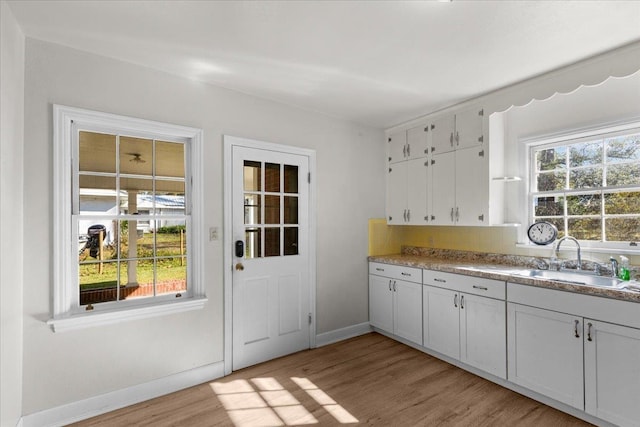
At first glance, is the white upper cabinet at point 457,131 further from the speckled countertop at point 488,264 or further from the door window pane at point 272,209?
the door window pane at point 272,209

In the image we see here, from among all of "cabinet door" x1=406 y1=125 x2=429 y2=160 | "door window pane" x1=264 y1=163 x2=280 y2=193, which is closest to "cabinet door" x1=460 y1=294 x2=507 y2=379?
"cabinet door" x1=406 y1=125 x2=429 y2=160

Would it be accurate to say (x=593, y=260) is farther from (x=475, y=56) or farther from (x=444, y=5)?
(x=444, y=5)

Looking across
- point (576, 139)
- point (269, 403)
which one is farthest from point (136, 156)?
point (576, 139)

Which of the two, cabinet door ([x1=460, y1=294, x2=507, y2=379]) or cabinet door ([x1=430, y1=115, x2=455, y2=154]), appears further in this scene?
cabinet door ([x1=430, y1=115, x2=455, y2=154])

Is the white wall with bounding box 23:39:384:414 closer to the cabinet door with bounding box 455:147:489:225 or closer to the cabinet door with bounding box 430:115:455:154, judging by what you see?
the cabinet door with bounding box 430:115:455:154

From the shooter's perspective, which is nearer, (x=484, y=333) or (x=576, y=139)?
(x=484, y=333)

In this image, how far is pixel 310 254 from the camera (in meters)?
3.44

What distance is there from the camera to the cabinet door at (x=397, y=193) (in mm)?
3896

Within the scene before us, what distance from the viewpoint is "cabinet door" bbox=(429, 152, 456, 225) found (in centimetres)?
338

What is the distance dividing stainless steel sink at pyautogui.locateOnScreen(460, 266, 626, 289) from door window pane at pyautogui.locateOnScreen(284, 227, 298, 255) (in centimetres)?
164

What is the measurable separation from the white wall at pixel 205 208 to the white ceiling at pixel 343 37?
18 cm

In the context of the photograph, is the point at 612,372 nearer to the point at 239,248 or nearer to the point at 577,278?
the point at 577,278

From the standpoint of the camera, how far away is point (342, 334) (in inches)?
145

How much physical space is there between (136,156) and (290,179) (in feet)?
4.58
